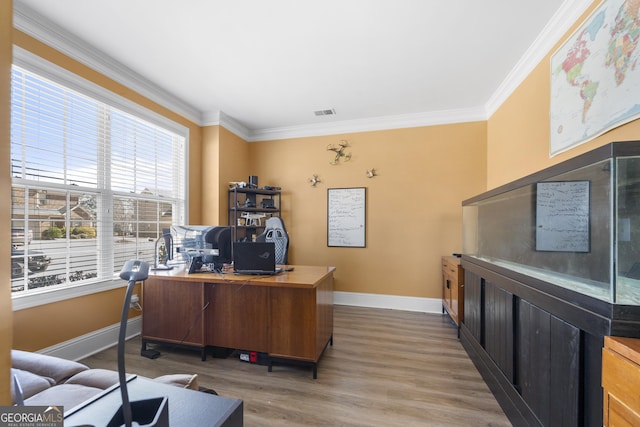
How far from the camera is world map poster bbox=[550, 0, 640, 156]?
→ 1490 mm

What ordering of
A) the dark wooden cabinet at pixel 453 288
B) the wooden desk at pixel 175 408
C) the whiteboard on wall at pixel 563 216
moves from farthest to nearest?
1. the dark wooden cabinet at pixel 453 288
2. the whiteboard on wall at pixel 563 216
3. the wooden desk at pixel 175 408

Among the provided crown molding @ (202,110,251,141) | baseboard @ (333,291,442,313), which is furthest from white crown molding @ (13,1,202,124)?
baseboard @ (333,291,442,313)

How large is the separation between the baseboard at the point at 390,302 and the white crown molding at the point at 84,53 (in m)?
3.65

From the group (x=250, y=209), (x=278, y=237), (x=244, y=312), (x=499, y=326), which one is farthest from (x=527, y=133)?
(x=250, y=209)

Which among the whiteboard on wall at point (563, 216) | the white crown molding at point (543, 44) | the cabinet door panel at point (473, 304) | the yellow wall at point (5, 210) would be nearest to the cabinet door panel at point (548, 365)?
the whiteboard on wall at point (563, 216)

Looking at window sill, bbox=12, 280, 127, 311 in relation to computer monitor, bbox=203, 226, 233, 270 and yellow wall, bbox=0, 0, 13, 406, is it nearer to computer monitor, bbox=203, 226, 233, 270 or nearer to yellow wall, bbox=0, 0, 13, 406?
computer monitor, bbox=203, 226, 233, 270

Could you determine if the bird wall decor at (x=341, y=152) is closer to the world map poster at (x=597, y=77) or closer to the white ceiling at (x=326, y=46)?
the white ceiling at (x=326, y=46)

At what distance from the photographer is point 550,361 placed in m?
1.33

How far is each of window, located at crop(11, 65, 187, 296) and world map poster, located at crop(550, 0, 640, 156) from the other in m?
3.75

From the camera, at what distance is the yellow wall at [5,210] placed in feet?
1.12

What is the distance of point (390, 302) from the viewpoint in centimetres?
396

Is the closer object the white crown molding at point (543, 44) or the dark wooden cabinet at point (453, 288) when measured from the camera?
the white crown molding at point (543, 44)

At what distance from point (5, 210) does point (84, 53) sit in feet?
10.4

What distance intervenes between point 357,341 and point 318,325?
33.7 inches
